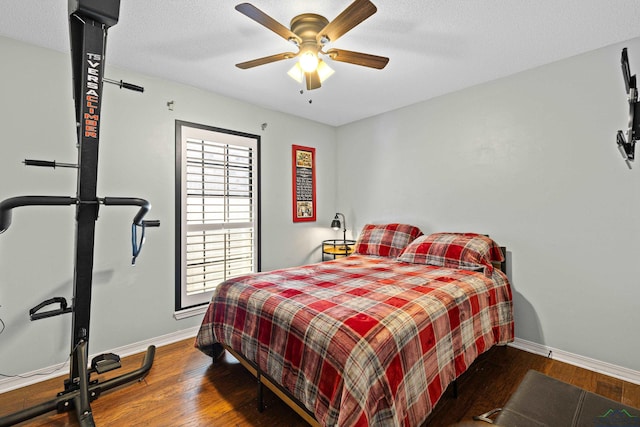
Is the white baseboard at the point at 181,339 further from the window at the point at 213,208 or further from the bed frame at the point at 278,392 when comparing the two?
the bed frame at the point at 278,392

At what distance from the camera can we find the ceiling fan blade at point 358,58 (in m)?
1.97

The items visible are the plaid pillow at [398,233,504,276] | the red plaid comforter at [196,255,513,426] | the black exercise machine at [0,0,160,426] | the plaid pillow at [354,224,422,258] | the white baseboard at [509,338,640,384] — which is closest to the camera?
the red plaid comforter at [196,255,513,426]

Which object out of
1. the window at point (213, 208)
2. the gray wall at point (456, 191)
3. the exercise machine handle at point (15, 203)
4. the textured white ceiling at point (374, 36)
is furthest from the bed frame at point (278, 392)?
the textured white ceiling at point (374, 36)

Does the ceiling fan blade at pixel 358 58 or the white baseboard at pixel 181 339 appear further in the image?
the white baseboard at pixel 181 339

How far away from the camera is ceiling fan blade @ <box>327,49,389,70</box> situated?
6.45 feet

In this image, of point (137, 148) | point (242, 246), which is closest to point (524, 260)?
point (242, 246)

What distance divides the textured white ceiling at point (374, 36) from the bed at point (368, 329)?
156 cm

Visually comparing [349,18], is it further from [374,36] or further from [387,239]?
[387,239]

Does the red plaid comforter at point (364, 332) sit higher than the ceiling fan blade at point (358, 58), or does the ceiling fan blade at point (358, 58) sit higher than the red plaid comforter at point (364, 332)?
the ceiling fan blade at point (358, 58)

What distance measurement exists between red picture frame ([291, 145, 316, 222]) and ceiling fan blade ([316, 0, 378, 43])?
2136mm

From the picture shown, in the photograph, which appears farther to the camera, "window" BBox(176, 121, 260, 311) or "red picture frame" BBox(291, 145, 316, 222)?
"red picture frame" BBox(291, 145, 316, 222)

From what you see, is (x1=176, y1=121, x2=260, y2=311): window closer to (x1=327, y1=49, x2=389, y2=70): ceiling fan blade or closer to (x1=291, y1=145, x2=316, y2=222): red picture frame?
(x1=291, y1=145, x2=316, y2=222): red picture frame

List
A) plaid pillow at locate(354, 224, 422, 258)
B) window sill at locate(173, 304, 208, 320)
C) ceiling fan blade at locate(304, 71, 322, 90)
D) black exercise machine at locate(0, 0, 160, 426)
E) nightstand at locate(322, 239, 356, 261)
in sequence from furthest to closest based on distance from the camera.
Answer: nightstand at locate(322, 239, 356, 261), plaid pillow at locate(354, 224, 422, 258), window sill at locate(173, 304, 208, 320), ceiling fan blade at locate(304, 71, 322, 90), black exercise machine at locate(0, 0, 160, 426)

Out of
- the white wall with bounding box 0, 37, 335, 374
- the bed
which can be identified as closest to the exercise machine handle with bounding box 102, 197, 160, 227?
the bed
